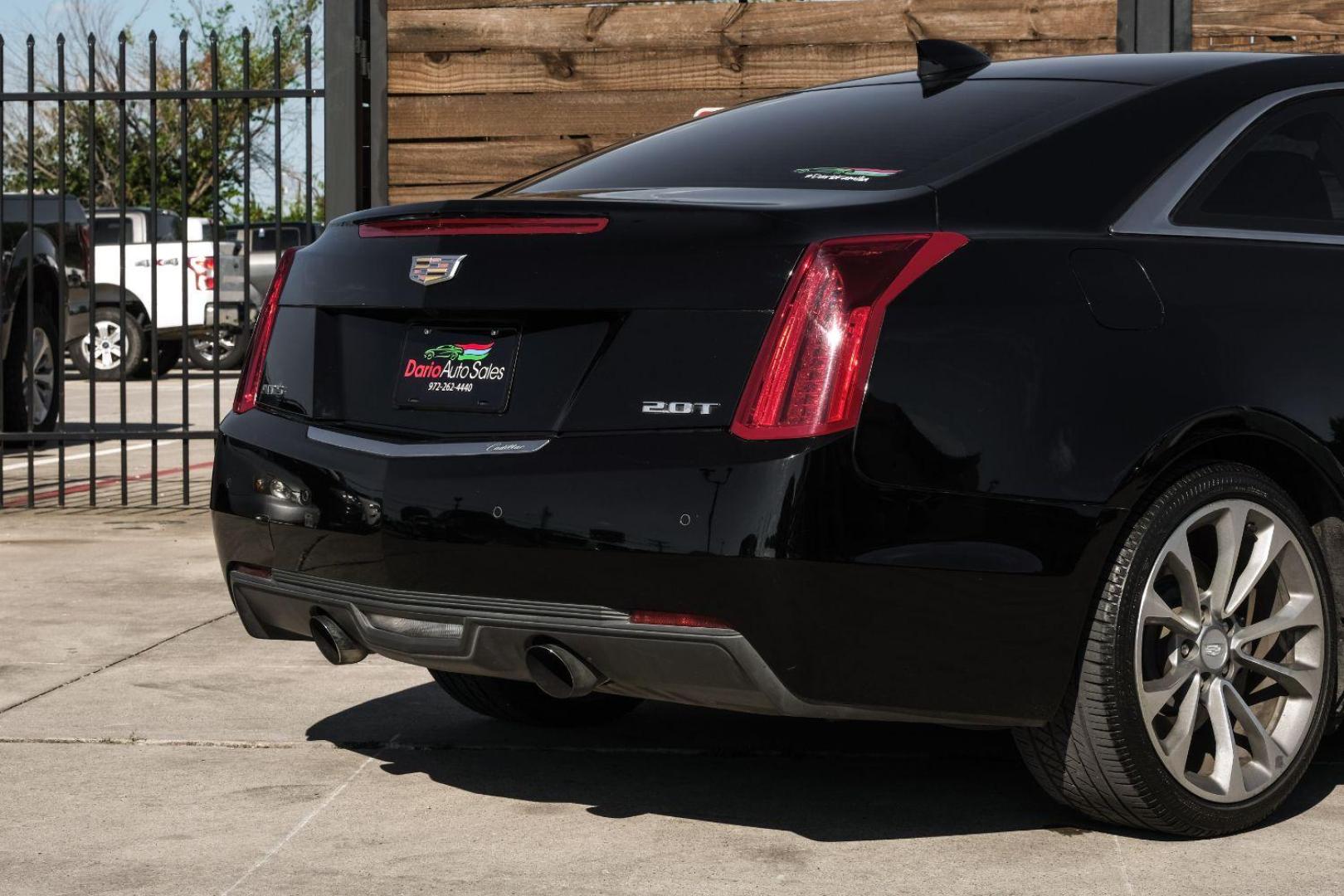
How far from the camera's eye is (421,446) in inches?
147

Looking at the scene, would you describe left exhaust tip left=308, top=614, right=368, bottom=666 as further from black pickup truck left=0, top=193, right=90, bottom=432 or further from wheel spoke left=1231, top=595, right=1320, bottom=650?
black pickup truck left=0, top=193, right=90, bottom=432

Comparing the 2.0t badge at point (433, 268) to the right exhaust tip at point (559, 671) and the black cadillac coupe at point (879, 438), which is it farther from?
the right exhaust tip at point (559, 671)

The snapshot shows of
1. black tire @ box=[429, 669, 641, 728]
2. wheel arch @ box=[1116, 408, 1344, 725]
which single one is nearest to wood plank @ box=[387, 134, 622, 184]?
black tire @ box=[429, 669, 641, 728]

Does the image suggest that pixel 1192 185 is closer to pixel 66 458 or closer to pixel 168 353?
pixel 66 458

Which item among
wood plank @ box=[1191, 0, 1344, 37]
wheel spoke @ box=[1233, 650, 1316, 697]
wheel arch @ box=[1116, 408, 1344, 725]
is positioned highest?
wood plank @ box=[1191, 0, 1344, 37]

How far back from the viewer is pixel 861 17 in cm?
876

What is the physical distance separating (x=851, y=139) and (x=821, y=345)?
88 cm

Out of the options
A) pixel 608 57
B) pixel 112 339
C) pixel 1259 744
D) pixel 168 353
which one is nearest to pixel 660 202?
pixel 1259 744

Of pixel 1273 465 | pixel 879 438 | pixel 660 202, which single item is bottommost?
pixel 1273 465

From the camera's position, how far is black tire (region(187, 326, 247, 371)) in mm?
21156

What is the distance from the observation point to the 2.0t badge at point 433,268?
3.77m

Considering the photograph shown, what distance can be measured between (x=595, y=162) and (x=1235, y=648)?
1.83 m

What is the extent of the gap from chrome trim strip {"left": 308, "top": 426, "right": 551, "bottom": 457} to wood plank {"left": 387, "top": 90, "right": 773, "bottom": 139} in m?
5.19

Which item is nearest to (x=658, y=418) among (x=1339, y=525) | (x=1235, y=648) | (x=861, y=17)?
(x=1235, y=648)
